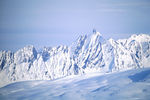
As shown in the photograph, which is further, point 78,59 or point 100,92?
point 78,59

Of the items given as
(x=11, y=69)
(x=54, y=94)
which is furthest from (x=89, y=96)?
(x=11, y=69)

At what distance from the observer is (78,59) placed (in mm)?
108750

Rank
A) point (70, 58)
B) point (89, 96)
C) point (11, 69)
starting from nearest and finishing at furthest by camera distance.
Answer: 1. point (89, 96)
2. point (11, 69)
3. point (70, 58)

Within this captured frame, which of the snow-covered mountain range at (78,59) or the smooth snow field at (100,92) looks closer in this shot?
the smooth snow field at (100,92)

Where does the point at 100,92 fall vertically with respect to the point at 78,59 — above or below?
below

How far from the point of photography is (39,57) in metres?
94.7

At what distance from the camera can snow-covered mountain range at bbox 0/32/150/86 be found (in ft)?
290

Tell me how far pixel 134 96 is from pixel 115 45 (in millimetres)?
66208

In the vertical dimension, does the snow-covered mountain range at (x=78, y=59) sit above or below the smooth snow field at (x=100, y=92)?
above

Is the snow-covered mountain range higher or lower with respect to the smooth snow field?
higher

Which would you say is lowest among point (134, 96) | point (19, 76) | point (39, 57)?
point (134, 96)

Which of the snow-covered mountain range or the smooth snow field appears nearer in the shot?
the smooth snow field

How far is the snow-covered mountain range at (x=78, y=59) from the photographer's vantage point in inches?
3484

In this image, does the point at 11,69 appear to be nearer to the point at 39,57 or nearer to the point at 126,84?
the point at 39,57
